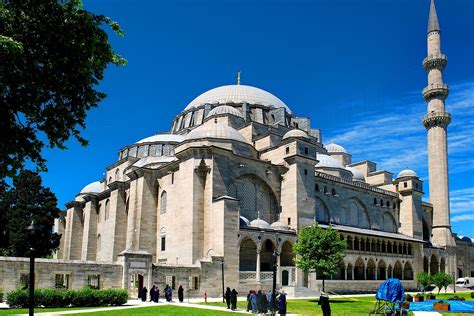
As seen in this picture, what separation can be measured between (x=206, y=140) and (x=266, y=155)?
21.0 feet

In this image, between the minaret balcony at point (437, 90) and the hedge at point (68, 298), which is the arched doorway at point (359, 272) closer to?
the minaret balcony at point (437, 90)

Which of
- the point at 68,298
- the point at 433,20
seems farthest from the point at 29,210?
the point at 433,20

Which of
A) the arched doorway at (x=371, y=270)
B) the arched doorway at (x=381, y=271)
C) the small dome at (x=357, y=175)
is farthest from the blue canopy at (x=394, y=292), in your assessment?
the small dome at (x=357, y=175)

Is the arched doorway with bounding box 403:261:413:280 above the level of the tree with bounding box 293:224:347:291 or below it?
below

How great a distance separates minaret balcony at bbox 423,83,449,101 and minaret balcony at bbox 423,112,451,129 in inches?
87.9

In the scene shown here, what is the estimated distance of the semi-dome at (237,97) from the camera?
53500 millimetres

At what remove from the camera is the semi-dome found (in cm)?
5350

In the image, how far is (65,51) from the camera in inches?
470

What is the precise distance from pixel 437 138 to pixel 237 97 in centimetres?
2280

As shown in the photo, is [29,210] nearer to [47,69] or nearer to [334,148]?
[47,69]

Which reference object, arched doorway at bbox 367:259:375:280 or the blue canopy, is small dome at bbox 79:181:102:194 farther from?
the blue canopy

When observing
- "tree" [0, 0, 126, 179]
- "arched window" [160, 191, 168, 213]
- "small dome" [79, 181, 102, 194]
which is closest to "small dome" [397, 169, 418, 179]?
"arched window" [160, 191, 168, 213]

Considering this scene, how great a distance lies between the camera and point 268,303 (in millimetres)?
19406

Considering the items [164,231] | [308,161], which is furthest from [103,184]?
[308,161]
